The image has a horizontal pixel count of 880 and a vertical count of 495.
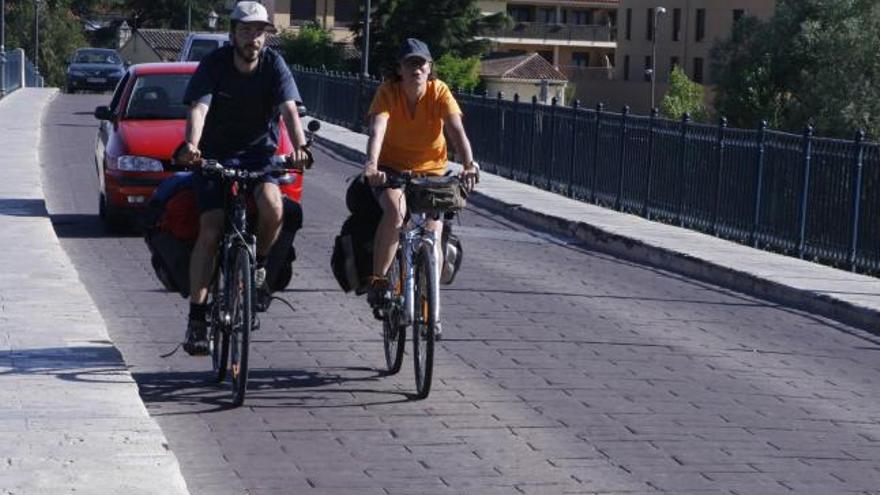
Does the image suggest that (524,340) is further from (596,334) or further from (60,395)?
(60,395)

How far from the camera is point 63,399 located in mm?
8305

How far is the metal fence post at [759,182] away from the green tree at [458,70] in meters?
60.6

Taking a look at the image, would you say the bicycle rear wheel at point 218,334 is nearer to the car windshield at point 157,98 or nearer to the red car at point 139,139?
the red car at point 139,139

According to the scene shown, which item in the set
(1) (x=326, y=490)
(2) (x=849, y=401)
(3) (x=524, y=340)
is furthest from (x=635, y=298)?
(1) (x=326, y=490)

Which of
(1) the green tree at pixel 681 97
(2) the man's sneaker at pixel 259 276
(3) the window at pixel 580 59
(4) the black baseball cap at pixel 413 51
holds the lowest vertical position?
(1) the green tree at pixel 681 97

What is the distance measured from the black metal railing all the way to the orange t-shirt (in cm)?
772

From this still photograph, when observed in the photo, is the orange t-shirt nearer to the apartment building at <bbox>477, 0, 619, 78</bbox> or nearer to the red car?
the red car

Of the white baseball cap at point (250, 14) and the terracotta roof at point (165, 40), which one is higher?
the white baseball cap at point (250, 14)

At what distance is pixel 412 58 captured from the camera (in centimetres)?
922

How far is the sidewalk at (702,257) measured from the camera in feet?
44.8

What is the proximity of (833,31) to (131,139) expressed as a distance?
45.5 m

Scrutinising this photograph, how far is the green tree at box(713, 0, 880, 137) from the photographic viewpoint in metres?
54.9

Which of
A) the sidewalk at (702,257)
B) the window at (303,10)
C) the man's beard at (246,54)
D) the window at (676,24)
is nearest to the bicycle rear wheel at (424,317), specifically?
the man's beard at (246,54)

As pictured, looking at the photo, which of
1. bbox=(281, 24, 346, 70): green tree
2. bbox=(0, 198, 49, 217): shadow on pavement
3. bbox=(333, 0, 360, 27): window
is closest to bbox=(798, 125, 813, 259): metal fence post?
bbox=(0, 198, 49, 217): shadow on pavement
